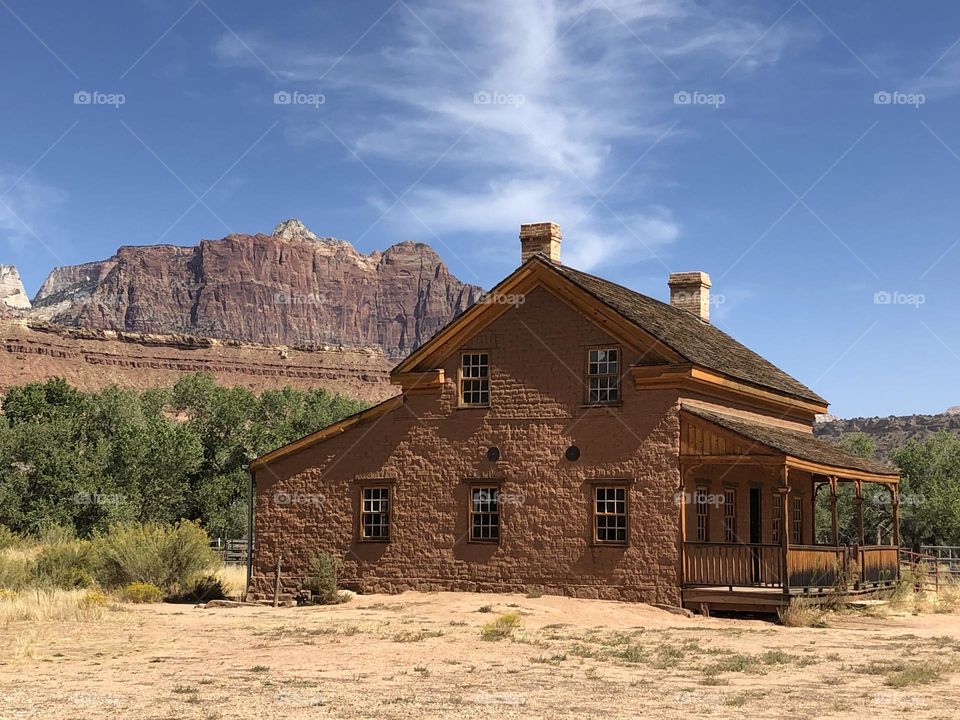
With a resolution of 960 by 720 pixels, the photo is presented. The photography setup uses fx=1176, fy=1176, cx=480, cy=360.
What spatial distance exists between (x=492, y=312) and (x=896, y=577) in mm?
11671

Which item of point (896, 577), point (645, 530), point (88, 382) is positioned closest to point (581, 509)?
point (645, 530)

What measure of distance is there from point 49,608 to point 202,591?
605cm

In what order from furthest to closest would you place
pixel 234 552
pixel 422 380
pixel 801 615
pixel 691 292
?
1. pixel 234 552
2. pixel 691 292
3. pixel 422 380
4. pixel 801 615

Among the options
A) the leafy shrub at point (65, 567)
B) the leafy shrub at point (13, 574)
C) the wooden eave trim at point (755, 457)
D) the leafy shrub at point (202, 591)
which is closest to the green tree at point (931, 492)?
the wooden eave trim at point (755, 457)

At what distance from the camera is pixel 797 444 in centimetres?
2667

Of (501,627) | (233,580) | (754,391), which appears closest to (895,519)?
(754,391)

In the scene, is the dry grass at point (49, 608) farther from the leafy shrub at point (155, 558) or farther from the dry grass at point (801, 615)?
the dry grass at point (801, 615)

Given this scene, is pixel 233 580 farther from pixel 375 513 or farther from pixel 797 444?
pixel 797 444

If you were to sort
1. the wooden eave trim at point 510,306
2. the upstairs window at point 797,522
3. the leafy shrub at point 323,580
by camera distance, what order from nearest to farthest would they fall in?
the wooden eave trim at point 510,306
the leafy shrub at point 323,580
the upstairs window at point 797,522

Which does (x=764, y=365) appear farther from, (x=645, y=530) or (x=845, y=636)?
(x=845, y=636)

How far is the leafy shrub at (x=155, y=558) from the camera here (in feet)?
93.1

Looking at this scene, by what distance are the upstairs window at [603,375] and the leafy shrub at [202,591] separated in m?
10.6

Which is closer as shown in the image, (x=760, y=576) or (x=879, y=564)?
(x=760, y=576)

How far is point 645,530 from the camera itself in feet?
81.2
